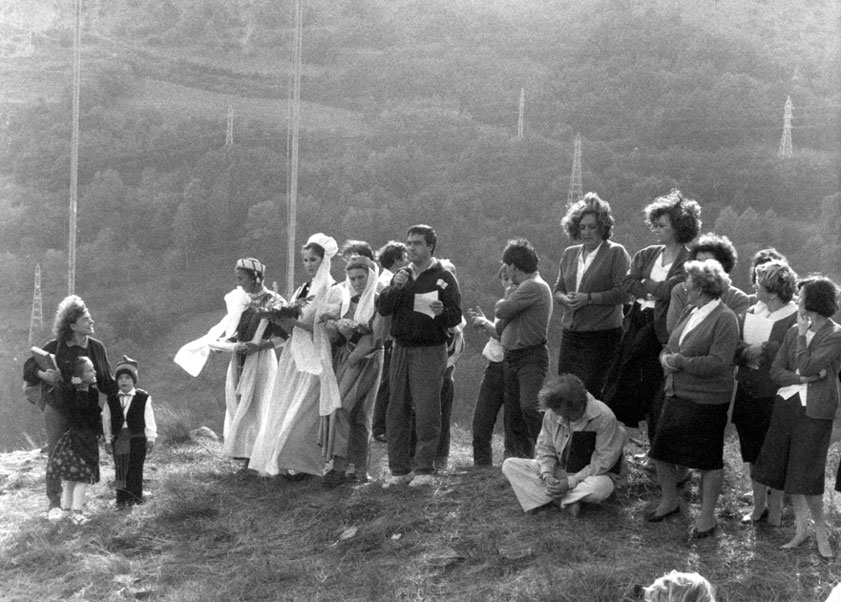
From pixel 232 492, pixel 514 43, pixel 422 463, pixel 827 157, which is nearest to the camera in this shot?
pixel 422 463

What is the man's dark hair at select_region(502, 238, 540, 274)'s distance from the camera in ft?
23.7

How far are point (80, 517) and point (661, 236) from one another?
4.46 meters

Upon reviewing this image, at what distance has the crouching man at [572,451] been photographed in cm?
615

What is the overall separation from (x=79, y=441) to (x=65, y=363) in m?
0.57

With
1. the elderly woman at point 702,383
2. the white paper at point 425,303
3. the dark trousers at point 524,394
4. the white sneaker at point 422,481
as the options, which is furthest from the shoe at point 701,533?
the white paper at point 425,303

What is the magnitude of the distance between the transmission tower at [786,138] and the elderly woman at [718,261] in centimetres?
2089

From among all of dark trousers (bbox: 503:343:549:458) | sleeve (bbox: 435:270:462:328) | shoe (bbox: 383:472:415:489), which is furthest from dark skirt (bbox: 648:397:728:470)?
shoe (bbox: 383:472:415:489)

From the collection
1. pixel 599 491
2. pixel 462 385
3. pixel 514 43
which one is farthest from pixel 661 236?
pixel 514 43

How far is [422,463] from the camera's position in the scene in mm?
7371

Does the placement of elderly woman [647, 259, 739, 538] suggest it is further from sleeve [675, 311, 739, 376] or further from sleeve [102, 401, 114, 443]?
sleeve [102, 401, 114, 443]

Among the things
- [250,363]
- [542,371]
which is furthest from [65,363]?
[542,371]

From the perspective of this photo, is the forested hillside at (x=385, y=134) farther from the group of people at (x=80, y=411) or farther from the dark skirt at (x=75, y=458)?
the dark skirt at (x=75, y=458)

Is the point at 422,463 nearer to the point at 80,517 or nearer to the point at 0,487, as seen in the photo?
the point at 80,517

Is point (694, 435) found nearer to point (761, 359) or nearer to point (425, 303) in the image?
point (761, 359)
